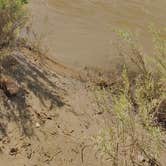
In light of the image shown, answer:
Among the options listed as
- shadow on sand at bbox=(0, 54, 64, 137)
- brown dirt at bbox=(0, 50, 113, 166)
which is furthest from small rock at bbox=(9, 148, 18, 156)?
shadow on sand at bbox=(0, 54, 64, 137)

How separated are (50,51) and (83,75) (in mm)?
784

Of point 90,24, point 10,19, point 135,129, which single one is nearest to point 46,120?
point 135,129

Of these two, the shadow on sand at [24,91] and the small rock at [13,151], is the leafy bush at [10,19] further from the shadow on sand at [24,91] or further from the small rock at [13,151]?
the small rock at [13,151]

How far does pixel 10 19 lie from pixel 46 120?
134 cm

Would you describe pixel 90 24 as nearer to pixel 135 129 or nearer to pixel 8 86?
pixel 8 86

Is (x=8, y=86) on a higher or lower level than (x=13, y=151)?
higher

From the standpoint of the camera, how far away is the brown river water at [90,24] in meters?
6.22

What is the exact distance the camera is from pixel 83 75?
18.1 feet

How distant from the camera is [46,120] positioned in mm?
4422

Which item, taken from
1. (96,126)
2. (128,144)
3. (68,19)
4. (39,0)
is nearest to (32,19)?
(68,19)

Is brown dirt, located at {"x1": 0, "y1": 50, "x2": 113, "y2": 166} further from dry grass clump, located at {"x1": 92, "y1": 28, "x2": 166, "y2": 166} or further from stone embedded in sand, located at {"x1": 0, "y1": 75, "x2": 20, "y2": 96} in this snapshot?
dry grass clump, located at {"x1": 92, "y1": 28, "x2": 166, "y2": 166}

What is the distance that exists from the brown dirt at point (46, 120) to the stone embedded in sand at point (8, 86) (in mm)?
46

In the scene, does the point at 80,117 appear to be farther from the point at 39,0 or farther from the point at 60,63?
the point at 39,0

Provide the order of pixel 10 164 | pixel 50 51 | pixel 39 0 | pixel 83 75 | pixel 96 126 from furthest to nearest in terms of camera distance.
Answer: pixel 39 0
pixel 50 51
pixel 83 75
pixel 96 126
pixel 10 164
